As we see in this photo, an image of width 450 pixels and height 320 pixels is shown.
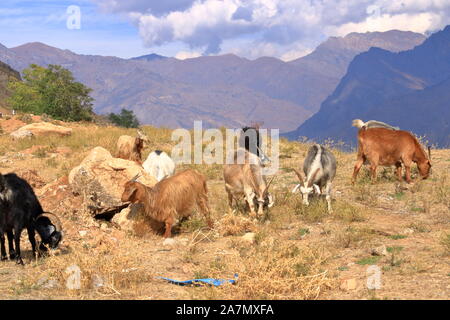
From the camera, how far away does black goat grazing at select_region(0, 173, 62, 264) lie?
24.5 ft

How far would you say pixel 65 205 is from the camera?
10977mm

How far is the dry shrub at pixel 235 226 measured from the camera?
9.41m

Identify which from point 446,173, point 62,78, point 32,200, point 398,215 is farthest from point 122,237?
point 62,78

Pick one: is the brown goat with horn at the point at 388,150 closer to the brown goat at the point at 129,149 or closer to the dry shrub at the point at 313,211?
the dry shrub at the point at 313,211

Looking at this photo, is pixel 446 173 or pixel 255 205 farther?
pixel 446 173

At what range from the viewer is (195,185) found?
9.84 metres

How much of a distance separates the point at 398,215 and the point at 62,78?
36.6m

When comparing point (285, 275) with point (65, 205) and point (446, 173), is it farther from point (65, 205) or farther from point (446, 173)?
point (446, 173)

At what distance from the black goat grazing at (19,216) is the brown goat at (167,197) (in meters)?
1.85

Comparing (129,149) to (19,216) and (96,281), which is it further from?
(96,281)

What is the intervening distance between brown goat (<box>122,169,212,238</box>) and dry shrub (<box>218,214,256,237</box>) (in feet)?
2.47

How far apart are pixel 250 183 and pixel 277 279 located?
4443mm

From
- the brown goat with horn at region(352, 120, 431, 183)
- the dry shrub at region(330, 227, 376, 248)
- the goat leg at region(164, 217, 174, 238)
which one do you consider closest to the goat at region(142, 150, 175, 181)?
the goat leg at region(164, 217, 174, 238)

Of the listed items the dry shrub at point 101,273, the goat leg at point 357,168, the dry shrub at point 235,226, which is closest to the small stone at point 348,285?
the dry shrub at point 101,273
